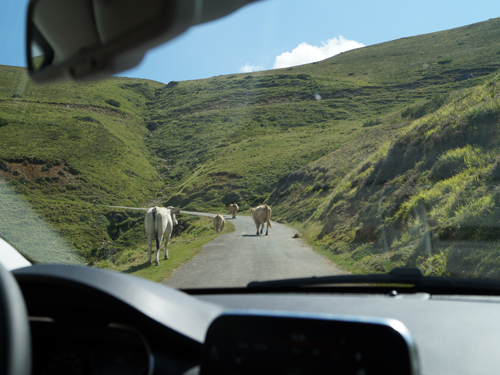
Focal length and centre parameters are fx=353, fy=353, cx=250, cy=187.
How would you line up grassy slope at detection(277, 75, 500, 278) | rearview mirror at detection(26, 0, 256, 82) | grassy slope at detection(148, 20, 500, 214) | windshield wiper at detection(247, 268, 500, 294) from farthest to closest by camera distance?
grassy slope at detection(148, 20, 500, 214), grassy slope at detection(277, 75, 500, 278), windshield wiper at detection(247, 268, 500, 294), rearview mirror at detection(26, 0, 256, 82)

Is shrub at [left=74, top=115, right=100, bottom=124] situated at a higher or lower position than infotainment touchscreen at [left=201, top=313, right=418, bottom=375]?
higher

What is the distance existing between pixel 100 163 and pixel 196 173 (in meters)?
20.1

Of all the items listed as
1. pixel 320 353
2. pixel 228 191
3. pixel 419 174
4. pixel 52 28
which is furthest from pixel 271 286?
pixel 228 191

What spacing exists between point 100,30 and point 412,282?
2.92 metres

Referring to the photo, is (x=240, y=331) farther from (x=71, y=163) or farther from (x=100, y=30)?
(x=71, y=163)

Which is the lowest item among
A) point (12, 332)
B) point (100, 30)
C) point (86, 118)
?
point (12, 332)

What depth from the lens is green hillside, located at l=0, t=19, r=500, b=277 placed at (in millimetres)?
10203

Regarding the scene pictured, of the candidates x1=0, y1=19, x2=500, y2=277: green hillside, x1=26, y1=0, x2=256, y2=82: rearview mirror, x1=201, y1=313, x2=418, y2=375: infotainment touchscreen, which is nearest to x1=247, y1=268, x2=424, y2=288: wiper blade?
x1=201, y1=313, x2=418, y2=375: infotainment touchscreen

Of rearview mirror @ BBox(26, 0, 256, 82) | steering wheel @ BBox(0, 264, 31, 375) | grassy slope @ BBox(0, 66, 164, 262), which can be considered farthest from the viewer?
grassy slope @ BBox(0, 66, 164, 262)

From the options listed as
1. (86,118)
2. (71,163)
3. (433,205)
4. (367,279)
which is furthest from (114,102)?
(367,279)

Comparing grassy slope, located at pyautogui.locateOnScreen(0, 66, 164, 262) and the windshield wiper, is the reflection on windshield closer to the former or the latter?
grassy slope, located at pyautogui.locateOnScreen(0, 66, 164, 262)

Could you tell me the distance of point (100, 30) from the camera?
2373 millimetres

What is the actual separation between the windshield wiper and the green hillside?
257cm

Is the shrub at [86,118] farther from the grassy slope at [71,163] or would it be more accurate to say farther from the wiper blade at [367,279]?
the wiper blade at [367,279]
